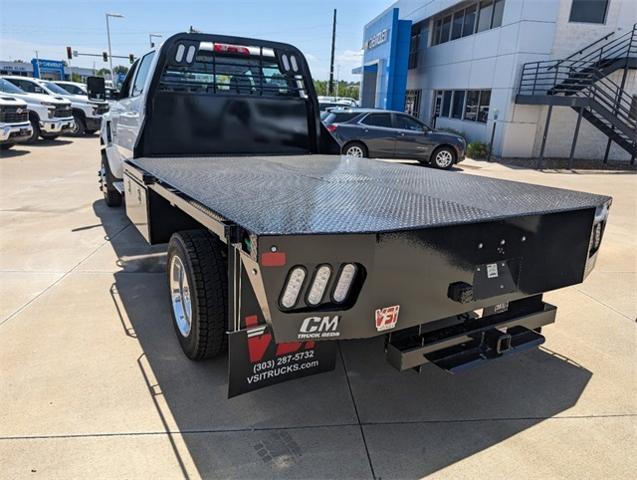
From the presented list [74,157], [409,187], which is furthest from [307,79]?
[74,157]

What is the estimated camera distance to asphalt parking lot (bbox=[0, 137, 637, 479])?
241 cm

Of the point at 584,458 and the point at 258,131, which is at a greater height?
the point at 258,131

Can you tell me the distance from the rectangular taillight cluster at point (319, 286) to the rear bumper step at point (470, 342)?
1.99 feet

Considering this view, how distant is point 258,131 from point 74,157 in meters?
10.2

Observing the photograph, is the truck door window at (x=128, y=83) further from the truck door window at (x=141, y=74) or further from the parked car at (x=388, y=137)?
the parked car at (x=388, y=137)

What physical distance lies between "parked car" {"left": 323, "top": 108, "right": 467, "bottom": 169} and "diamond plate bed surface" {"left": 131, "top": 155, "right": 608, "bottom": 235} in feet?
28.6

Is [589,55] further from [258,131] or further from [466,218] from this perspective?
[466,218]

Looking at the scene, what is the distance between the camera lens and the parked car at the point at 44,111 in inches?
594

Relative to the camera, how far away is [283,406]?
285 centimetres

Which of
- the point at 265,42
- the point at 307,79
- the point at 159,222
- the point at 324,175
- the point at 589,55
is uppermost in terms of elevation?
the point at 589,55

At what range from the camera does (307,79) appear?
574cm

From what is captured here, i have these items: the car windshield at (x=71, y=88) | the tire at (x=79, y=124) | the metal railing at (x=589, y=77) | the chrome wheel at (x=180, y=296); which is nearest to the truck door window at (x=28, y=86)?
the tire at (x=79, y=124)

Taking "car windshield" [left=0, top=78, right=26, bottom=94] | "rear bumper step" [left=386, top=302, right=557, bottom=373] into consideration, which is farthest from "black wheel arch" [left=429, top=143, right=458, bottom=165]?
"car windshield" [left=0, top=78, right=26, bottom=94]

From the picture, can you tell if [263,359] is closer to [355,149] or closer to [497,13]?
[355,149]
